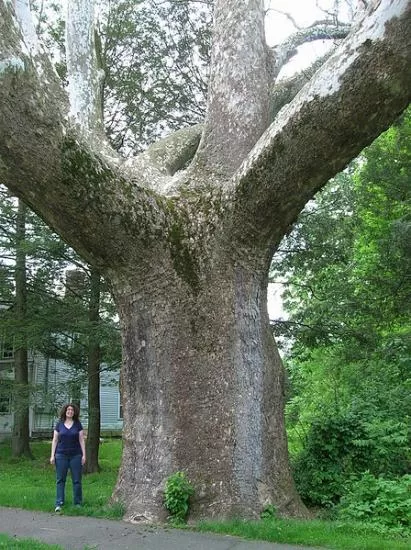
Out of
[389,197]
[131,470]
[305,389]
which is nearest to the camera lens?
[131,470]

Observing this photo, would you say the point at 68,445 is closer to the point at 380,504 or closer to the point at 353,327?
the point at 380,504

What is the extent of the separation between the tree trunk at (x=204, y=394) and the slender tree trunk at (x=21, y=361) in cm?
900

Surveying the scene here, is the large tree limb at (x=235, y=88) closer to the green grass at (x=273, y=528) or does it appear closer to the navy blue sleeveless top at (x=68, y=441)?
the navy blue sleeveless top at (x=68, y=441)

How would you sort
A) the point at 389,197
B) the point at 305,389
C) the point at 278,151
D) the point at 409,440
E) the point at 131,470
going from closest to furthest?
the point at 278,151 < the point at 131,470 < the point at 409,440 < the point at 389,197 < the point at 305,389

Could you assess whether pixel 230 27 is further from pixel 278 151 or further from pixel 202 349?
pixel 202 349

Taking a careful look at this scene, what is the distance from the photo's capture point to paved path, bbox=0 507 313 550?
568 centimetres

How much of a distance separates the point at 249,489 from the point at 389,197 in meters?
12.4

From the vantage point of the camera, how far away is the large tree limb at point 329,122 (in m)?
5.84

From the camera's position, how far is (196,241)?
7.39 metres

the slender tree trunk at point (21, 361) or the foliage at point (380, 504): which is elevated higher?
the slender tree trunk at point (21, 361)

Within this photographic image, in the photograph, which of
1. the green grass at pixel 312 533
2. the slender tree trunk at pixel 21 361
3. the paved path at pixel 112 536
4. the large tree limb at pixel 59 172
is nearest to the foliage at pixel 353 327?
the green grass at pixel 312 533

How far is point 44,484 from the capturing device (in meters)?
Answer: 12.9

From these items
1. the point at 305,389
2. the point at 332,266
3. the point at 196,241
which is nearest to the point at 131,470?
the point at 196,241

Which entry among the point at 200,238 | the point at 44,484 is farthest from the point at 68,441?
the point at 44,484
